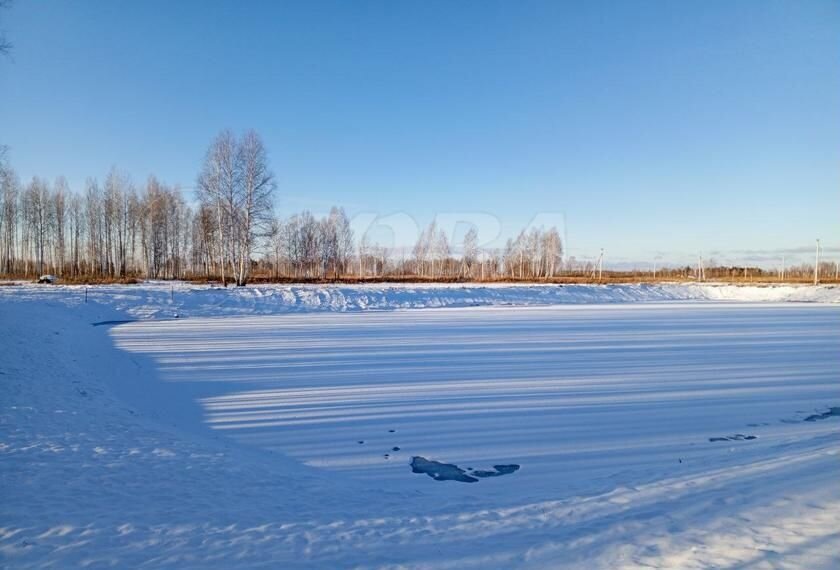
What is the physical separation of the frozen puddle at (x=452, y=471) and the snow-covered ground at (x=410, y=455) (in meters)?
0.08

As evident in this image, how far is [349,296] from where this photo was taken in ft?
93.8

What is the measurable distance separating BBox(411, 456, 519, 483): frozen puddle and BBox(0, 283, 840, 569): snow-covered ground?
3.2 inches

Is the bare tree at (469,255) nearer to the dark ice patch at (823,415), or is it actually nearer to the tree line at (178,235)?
the tree line at (178,235)

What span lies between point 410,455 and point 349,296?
23756 mm

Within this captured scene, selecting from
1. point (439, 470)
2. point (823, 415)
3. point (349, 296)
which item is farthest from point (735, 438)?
point (349, 296)

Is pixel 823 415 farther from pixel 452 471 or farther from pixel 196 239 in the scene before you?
pixel 196 239

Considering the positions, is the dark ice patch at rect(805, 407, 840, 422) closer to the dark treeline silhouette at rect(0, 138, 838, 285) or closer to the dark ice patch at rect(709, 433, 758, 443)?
the dark ice patch at rect(709, 433, 758, 443)

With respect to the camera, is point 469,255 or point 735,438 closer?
point 735,438

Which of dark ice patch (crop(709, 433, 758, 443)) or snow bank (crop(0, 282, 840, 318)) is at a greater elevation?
snow bank (crop(0, 282, 840, 318))

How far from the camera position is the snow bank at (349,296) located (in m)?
22.8

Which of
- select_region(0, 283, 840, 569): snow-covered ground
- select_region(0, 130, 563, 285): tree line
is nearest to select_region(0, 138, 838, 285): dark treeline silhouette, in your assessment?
select_region(0, 130, 563, 285): tree line

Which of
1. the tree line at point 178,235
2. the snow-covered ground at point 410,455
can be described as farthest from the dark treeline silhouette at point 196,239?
the snow-covered ground at point 410,455

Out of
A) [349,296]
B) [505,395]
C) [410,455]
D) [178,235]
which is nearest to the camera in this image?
[410,455]

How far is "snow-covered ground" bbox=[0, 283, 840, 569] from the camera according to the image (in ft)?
11.0
